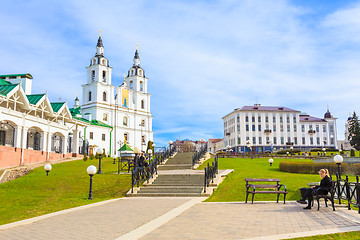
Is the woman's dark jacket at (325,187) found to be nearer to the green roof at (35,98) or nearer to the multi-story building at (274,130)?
the green roof at (35,98)

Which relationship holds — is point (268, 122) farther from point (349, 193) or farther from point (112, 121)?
point (349, 193)

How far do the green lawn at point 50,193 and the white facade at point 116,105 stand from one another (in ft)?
142

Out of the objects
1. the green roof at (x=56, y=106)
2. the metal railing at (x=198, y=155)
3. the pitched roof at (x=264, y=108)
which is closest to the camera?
the metal railing at (x=198, y=155)

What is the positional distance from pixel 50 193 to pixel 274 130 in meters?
78.9

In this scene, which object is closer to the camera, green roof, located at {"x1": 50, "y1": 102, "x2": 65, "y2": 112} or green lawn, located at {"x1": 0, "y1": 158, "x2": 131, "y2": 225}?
green lawn, located at {"x1": 0, "y1": 158, "x2": 131, "y2": 225}

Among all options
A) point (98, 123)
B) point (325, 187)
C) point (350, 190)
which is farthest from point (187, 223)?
point (98, 123)

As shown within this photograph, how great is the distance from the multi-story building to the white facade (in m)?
26.1

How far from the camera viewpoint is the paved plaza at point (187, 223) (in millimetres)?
7051

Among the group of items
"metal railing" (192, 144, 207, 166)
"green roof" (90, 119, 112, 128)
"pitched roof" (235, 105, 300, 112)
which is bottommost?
"metal railing" (192, 144, 207, 166)

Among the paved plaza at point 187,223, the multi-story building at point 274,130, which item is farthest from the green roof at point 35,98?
the multi-story building at point 274,130

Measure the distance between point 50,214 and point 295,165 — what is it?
2159 cm

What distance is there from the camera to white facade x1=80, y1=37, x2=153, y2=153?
66.1 meters

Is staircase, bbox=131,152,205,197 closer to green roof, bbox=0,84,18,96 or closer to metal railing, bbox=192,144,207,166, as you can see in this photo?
metal railing, bbox=192,144,207,166

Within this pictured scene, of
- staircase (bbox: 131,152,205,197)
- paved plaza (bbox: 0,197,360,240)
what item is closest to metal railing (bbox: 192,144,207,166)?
staircase (bbox: 131,152,205,197)
